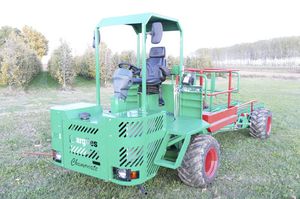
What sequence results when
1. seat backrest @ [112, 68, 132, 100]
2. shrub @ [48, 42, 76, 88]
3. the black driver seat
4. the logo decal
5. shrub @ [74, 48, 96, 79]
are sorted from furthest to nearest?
shrub @ [74, 48, 96, 79]
shrub @ [48, 42, 76, 88]
the black driver seat
seat backrest @ [112, 68, 132, 100]
the logo decal

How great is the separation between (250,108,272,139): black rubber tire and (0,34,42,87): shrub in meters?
16.1

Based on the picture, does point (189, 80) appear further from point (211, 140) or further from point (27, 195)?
point (27, 195)

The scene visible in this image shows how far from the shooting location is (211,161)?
4688 mm

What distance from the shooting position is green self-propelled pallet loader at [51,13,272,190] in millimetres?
3637

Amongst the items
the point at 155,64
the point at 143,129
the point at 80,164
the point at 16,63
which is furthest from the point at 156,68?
the point at 16,63

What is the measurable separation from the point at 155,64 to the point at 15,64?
16.1 meters

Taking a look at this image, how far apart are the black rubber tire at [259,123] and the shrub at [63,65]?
16.3m

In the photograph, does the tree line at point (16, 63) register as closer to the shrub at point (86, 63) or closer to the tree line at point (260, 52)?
the shrub at point (86, 63)

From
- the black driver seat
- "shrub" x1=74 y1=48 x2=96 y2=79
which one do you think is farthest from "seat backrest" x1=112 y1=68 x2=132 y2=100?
"shrub" x1=74 y1=48 x2=96 y2=79

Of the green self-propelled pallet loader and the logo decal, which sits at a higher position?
the green self-propelled pallet loader

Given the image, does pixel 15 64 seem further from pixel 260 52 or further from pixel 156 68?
pixel 260 52

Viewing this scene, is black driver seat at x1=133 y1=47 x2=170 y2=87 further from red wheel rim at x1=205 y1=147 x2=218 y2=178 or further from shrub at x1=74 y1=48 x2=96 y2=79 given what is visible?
shrub at x1=74 y1=48 x2=96 y2=79

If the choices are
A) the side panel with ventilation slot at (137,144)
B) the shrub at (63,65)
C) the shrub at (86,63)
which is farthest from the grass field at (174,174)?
the shrub at (86,63)

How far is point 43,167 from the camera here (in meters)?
5.17
